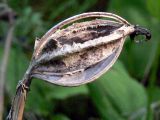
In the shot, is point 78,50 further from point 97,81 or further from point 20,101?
point 97,81

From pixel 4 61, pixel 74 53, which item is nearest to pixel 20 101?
pixel 74 53

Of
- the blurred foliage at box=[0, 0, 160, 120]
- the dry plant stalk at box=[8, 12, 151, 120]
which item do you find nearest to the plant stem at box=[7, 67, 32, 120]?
the dry plant stalk at box=[8, 12, 151, 120]

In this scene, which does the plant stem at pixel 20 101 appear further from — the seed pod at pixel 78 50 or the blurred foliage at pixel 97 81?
the blurred foliage at pixel 97 81

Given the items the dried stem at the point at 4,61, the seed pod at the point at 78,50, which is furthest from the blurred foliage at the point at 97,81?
the seed pod at the point at 78,50

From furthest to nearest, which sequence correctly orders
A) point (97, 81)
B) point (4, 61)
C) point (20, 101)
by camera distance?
point (97, 81)
point (4, 61)
point (20, 101)

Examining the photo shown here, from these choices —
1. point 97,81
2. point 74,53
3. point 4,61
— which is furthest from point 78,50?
point 97,81

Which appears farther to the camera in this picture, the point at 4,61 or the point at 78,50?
the point at 4,61

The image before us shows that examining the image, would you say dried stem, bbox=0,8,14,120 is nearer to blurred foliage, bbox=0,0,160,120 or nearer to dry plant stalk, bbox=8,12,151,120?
blurred foliage, bbox=0,0,160,120

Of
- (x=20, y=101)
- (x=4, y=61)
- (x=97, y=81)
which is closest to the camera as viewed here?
(x=20, y=101)
